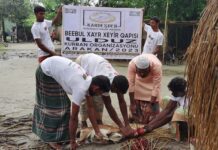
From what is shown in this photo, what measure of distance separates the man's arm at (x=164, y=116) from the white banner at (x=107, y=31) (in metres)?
5.14

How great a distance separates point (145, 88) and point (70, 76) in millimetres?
1729

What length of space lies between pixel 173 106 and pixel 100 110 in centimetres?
135

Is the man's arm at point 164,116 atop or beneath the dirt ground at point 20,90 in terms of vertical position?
atop

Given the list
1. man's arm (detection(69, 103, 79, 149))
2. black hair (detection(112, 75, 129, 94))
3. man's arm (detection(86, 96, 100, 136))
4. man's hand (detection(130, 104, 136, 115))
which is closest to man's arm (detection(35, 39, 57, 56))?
man's hand (detection(130, 104, 136, 115))

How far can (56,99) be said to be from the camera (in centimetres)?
595

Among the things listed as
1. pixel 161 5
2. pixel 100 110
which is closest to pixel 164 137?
pixel 100 110

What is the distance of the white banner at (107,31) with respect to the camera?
36.1 ft

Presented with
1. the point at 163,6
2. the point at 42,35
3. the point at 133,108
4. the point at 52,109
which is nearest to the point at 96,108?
the point at 133,108

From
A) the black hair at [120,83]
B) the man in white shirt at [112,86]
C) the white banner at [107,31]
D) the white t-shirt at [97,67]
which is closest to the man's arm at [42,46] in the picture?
the man in white shirt at [112,86]

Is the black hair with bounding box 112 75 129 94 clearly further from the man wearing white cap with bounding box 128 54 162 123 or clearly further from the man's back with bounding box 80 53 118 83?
the man wearing white cap with bounding box 128 54 162 123

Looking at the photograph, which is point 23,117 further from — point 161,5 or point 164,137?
point 161,5

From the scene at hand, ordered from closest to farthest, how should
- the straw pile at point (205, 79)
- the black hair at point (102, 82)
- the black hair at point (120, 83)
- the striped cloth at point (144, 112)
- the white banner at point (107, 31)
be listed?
the straw pile at point (205, 79) → the black hair at point (102, 82) → the black hair at point (120, 83) → the striped cloth at point (144, 112) → the white banner at point (107, 31)

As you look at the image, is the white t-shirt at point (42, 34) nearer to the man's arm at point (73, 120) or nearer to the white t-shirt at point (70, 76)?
the white t-shirt at point (70, 76)

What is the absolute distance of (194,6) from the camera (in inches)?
697
